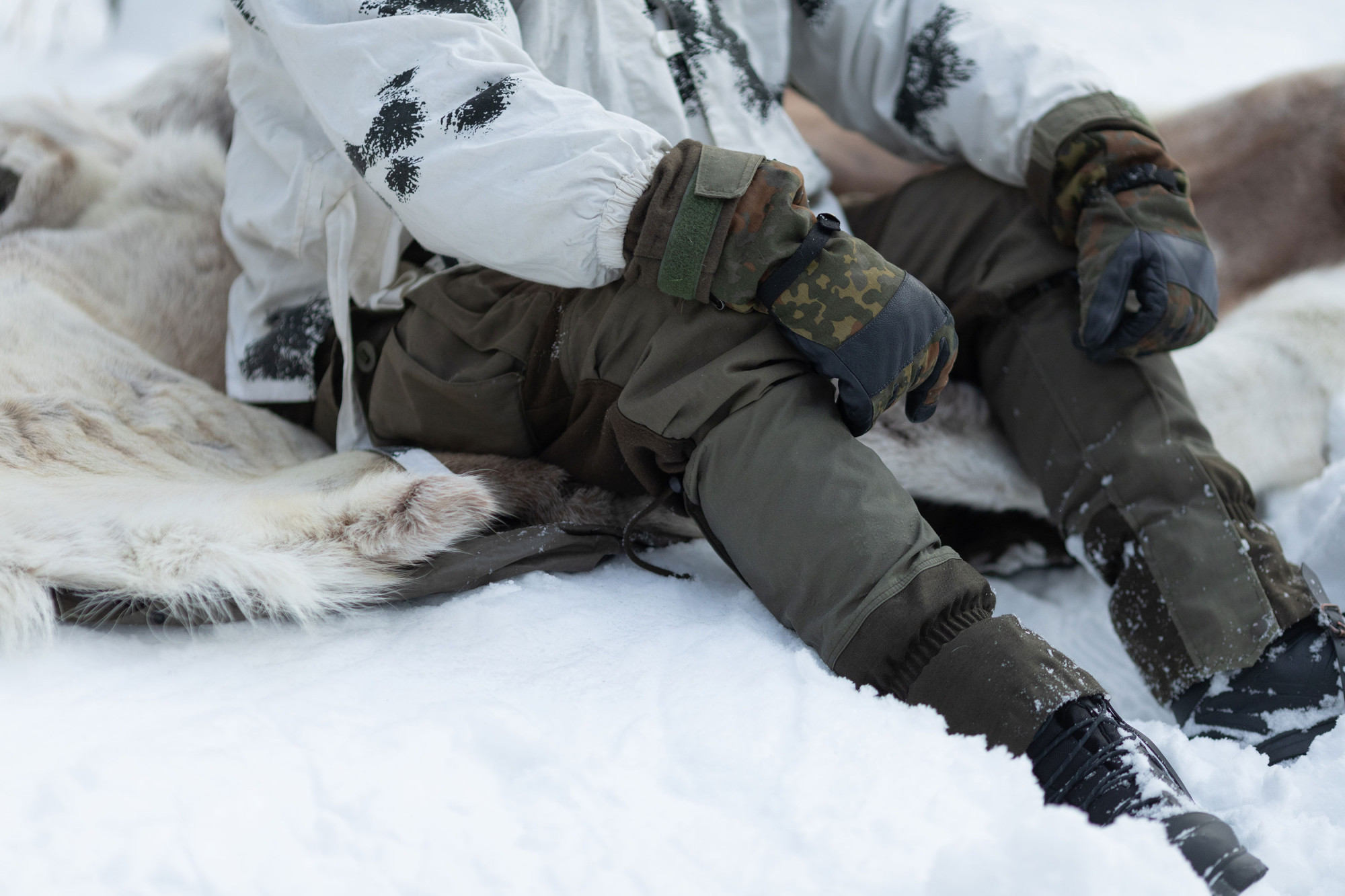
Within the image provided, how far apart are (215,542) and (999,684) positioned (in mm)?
660

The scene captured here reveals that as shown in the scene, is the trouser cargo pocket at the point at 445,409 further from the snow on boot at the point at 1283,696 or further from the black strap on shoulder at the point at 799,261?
the snow on boot at the point at 1283,696

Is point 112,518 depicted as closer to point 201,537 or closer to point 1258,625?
point 201,537

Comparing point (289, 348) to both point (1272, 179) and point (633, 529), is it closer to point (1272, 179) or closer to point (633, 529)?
point (633, 529)

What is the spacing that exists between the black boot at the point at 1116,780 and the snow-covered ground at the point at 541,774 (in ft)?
0.15

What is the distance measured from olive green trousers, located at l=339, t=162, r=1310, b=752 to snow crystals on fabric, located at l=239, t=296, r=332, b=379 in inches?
2.9

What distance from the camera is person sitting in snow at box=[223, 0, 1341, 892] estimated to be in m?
0.74

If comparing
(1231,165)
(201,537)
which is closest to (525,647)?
(201,537)

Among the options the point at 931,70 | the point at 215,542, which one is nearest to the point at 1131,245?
the point at 931,70

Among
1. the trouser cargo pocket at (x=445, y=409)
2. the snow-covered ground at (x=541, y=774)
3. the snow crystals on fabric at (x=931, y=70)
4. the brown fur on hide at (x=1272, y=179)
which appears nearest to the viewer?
the snow-covered ground at (x=541, y=774)

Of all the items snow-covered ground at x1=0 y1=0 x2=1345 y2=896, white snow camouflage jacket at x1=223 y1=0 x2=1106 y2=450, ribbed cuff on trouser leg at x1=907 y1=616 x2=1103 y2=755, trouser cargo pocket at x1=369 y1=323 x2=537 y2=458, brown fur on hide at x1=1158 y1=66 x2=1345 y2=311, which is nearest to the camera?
snow-covered ground at x1=0 y1=0 x2=1345 y2=896

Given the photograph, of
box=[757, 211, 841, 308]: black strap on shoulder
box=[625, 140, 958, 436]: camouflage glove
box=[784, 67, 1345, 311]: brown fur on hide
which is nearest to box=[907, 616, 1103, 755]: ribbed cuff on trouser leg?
box=[625, 140, 958, 436]: camouflage glove

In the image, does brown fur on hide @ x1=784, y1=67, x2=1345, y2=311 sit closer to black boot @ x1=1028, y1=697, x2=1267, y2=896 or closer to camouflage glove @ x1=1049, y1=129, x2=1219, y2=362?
camouflage glove @ x1=1049, y1=129, x2=1219, y2=362

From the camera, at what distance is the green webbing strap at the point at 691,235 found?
0.75 meters

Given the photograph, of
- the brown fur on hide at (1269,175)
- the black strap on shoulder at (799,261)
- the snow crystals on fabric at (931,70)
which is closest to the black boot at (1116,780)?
the black strap on shoulder at (799,261)
